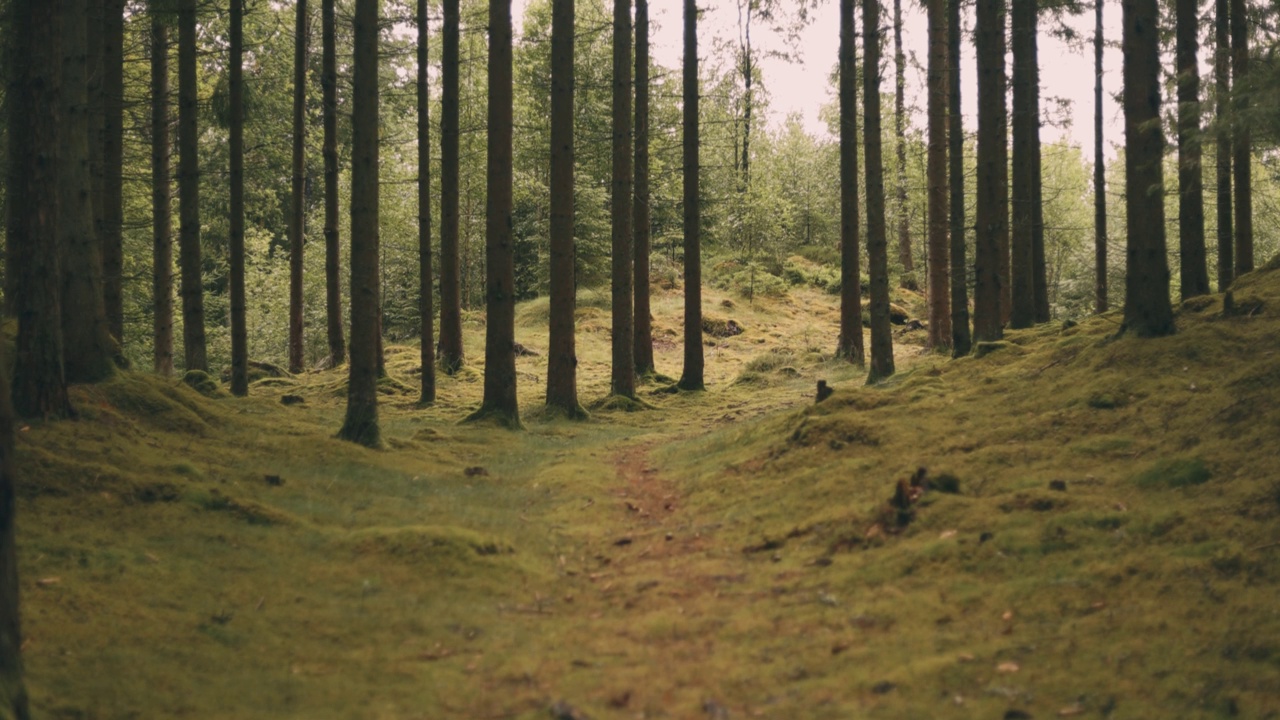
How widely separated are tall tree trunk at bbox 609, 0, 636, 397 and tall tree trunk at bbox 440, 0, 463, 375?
11.7 ft

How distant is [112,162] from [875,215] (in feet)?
47.4

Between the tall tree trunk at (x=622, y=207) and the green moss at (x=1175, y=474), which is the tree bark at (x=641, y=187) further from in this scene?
the green moss at (x=1175, y=474)

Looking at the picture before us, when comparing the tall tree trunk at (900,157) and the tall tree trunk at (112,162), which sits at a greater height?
the tall tree trunk at (900,157)

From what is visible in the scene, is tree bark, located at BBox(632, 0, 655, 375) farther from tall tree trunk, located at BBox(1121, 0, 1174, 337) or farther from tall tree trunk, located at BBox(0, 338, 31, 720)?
tall tree trunk, located at BBox(0, 338, 31, 720)

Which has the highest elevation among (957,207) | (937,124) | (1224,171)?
(937,124)

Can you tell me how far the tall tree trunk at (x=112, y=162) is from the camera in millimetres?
15875

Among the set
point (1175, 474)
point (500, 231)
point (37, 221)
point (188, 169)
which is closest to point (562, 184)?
point (500, 231)

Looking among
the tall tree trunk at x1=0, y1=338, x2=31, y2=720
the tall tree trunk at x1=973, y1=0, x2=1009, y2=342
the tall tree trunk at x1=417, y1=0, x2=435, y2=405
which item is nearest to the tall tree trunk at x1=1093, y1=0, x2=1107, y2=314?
the tall tree trunk at x1=973, y1=0, x2=1009, y2=342

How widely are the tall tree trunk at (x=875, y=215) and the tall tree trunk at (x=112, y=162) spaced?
13.9 m

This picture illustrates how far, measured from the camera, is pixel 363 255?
42.2 feet

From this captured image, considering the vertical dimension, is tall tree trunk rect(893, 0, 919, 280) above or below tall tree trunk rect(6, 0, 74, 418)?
above

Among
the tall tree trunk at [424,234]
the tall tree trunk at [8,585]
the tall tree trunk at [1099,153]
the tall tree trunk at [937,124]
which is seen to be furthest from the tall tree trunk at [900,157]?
the tall tree trunk at [8,585]

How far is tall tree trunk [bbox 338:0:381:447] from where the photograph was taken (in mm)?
12703

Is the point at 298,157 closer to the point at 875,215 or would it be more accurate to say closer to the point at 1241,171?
the point at 875,215
